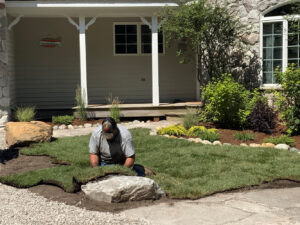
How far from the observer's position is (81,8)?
12.9 m

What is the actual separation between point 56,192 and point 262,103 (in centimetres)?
644

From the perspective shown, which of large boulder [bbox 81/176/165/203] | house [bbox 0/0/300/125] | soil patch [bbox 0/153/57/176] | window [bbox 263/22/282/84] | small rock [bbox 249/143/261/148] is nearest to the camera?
large boulder [bbox 81/176/165/203]

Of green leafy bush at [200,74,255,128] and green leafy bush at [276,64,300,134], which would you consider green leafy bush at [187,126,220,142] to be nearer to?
green leafy bush at [200,74,255,128]

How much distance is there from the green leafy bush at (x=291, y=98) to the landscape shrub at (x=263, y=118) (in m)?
0.26

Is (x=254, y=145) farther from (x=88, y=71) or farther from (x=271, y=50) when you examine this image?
(x=88, y=71)

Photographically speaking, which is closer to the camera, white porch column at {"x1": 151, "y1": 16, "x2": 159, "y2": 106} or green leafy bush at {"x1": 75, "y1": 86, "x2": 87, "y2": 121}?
green leafy bush at {"x1": 75, "y1": 86, "x2": 87, "y2": 121}

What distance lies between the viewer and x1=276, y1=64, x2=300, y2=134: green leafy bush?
10117 mm

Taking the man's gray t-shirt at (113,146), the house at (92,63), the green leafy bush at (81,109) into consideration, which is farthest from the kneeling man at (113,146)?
the house at (92,63)

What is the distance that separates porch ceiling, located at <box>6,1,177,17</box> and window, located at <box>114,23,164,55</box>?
165 cm

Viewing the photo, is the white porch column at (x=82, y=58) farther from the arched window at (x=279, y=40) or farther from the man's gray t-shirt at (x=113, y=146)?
the man's gray t-shirt at (x=113, y=146)

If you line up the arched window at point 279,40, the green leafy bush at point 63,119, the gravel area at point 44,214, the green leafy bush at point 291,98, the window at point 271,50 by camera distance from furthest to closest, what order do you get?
the green leafy bush at point 63,119 → the window at point 271,50 → the arched window at point 279,40 → the green leafy bush at point 291,98 → the gravel area at point 44,214

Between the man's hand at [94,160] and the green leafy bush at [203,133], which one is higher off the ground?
the man's hand at [94,160]

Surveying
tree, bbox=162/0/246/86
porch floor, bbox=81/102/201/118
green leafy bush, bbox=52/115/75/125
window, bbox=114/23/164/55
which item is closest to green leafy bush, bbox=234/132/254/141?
tree, bbox=162/0/246/86

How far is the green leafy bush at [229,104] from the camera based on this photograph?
10.8 meters
